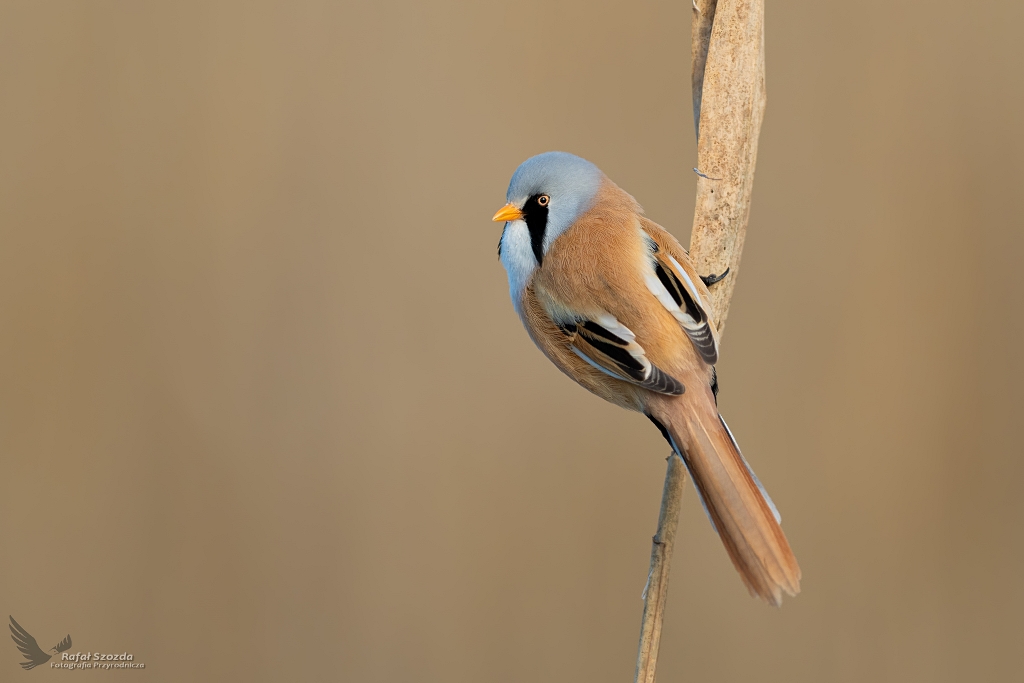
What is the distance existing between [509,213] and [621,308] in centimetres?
25

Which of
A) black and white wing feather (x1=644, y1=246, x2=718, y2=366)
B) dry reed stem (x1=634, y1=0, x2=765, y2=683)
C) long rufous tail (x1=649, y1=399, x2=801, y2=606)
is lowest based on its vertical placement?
long rufous tail (x1=649, y1=399, x2=801, y2=606)

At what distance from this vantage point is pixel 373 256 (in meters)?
2.33

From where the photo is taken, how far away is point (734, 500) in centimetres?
116

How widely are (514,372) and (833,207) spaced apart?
100cm

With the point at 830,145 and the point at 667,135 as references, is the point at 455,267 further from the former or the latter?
the point at 830,145

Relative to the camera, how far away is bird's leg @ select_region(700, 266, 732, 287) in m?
1.44

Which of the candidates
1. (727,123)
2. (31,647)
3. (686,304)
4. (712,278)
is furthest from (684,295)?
(31,647)

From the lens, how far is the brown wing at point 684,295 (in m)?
1.34

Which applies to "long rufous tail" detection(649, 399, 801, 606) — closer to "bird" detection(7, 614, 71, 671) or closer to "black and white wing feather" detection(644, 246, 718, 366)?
"black and white wing feather" detection(644, 246, 718, 366)

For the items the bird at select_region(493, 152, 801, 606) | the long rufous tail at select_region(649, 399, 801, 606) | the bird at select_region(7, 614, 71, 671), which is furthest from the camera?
the bird at select_region(7, 614, 71, 671)

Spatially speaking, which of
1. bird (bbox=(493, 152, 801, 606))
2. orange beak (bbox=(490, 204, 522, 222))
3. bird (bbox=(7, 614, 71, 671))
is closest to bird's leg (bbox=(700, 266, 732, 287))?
bird (bbox=(493, 152, 801, 606))

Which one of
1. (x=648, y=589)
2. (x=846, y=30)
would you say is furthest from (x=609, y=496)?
(x=846, y=30)

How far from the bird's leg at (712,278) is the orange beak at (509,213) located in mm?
341

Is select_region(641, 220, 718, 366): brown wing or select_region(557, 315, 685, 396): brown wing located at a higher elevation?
select_region(641, 220, 718, 366): brown wing
